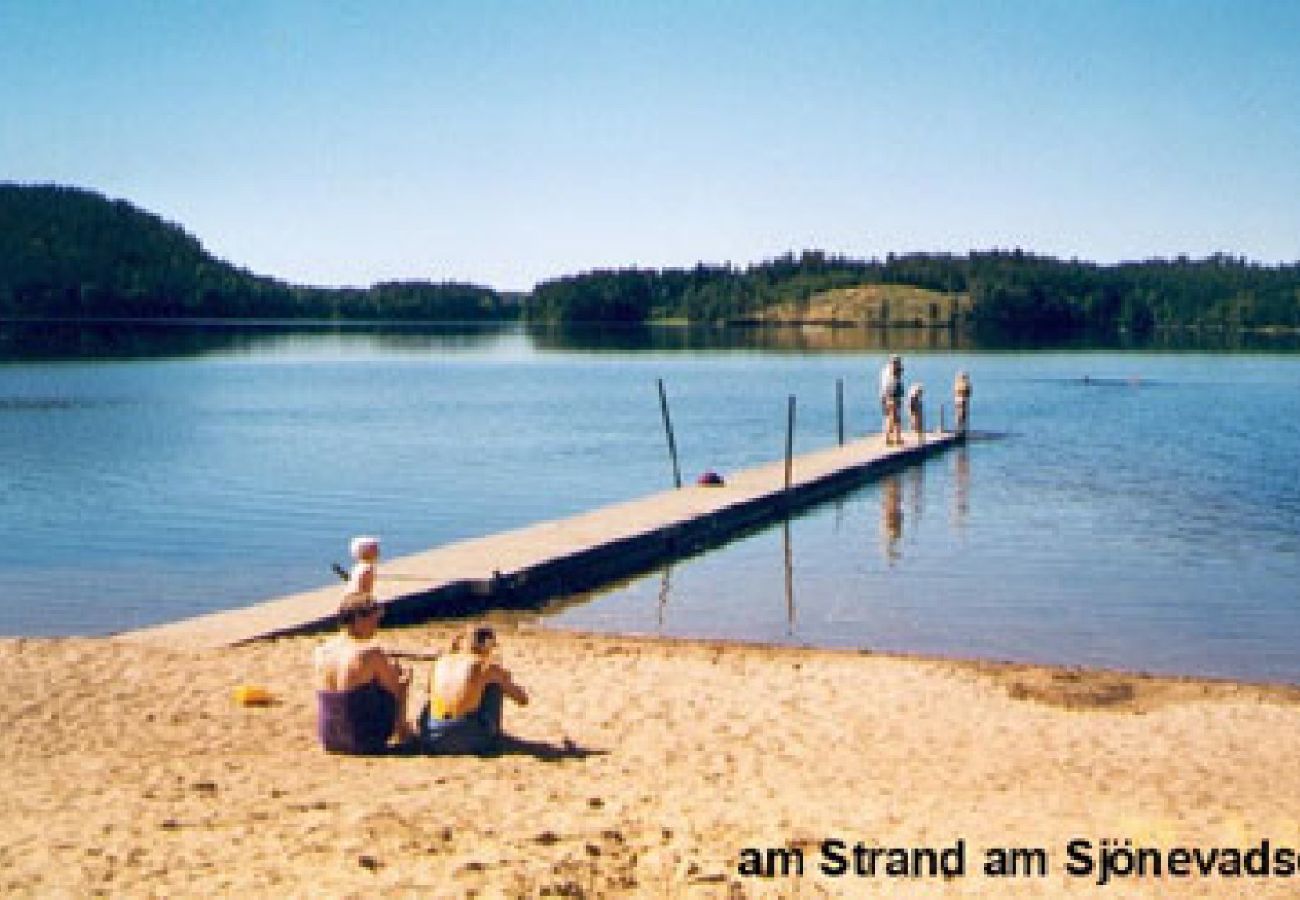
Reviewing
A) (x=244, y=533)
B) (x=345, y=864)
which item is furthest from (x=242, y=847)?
(x=244, y=533)

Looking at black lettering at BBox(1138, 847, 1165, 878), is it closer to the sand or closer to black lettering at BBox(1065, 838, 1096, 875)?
the sand

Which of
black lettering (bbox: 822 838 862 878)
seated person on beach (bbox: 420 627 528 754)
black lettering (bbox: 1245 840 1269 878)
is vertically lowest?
black lettering (bbox: 1245 840 1269 878)

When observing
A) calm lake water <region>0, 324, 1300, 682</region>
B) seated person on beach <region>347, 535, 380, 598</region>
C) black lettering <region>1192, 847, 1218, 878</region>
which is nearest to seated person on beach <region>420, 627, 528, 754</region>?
seated person on beach <region>347, 535, 380, 598</region>

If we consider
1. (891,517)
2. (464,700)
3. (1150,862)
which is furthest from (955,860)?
(891,517)

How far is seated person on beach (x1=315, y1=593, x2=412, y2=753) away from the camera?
8.80 metres

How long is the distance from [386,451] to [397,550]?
16.6 metres

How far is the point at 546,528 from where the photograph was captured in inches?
752

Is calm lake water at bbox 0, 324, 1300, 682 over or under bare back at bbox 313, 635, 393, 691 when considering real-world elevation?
under

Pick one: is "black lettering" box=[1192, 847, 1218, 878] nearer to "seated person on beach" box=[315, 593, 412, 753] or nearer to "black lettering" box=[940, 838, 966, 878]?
"black lettering" box=[940, 838, 966, 878]

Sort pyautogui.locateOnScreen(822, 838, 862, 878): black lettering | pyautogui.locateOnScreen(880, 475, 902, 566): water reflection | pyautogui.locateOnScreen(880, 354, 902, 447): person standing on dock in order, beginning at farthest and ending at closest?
1. pyautogui.locateOnScreen(880, 354, 902, 447): person standing on dock
2. pyautogui.locateOnScreen(880, 475, 902, 566): water reflection
3. pyautogui.locateOnScreen(822, 838, 862, 878): black lettering

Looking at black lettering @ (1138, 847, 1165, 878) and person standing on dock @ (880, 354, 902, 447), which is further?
person standing on dock @ (880, 354, 902, 447)

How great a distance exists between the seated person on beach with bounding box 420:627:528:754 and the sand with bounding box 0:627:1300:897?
0.15m

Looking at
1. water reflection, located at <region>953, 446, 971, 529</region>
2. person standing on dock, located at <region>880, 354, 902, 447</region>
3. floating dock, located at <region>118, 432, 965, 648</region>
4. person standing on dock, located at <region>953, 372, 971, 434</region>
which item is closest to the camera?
floating dock, located at <region>118, 432, 965, 648</region>

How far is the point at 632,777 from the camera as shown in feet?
29.1
